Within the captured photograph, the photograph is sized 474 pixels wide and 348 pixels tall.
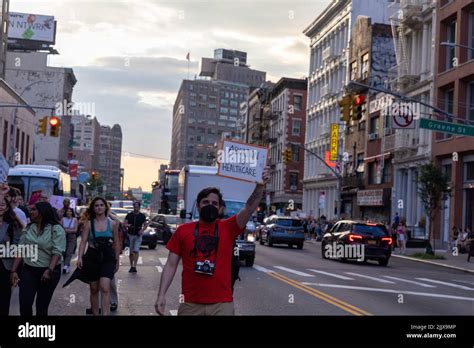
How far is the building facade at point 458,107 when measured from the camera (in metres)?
42.0

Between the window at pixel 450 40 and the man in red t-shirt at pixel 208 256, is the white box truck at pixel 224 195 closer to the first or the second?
the man in red t-shirt at pixel 208 256

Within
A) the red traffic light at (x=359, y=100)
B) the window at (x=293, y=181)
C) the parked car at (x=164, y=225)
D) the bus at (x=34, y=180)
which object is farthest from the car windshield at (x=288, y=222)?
the window at (x=293, y=181)

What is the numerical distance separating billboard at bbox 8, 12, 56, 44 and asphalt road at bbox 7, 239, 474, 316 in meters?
94.7

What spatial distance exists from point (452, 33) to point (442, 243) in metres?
12.3

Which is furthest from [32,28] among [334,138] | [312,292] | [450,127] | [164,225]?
[312,292]

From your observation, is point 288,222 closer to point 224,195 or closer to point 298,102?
point 224,195

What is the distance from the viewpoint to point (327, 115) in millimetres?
74688

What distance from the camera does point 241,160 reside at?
70.8 feet

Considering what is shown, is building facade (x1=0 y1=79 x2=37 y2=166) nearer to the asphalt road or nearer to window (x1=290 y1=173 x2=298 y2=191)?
window (x1=290 y1=173 x2=298 y2=191)

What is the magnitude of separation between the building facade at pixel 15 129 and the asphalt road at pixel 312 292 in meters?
33.7

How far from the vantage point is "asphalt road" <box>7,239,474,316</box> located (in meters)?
14.2

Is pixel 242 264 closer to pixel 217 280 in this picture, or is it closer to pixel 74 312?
pixel 74 312

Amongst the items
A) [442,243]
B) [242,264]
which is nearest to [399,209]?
[442,243]
